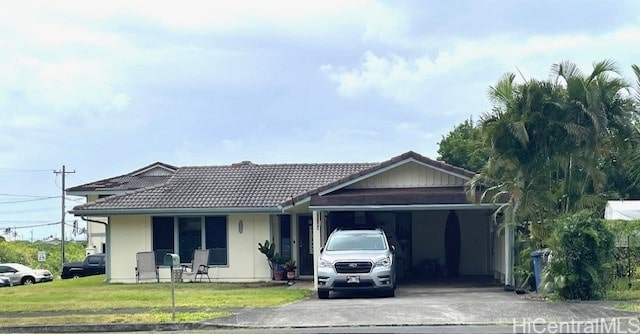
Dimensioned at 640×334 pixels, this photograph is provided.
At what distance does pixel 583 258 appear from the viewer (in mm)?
18797

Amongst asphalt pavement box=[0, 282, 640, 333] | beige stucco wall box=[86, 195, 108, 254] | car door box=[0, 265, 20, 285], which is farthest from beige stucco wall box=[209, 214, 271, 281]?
beige stucco wall box=[86, 195, 108, 254]

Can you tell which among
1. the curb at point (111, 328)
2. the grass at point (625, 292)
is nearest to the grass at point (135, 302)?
the curb at point (111, 328)

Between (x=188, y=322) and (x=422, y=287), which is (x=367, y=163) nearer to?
(x=422, y=287)

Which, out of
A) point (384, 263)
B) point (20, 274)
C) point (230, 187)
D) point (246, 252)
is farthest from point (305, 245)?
point (20, 274)

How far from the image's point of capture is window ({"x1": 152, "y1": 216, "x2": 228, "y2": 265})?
28797mm

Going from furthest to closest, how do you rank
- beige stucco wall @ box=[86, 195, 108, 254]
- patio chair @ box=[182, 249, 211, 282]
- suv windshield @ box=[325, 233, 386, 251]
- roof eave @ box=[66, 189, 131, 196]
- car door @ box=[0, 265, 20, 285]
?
1. beige stucco wall @ box=[86, 195, 108, 254]
2. car door @ box=[0, 265, 20, 285]
3. roof eave @ box=[66, 189, 131, 196]
4. patio chair @ box=[182, 249, 211, 282]
5. suv windshield @ box=[325, 233, 386, 251]

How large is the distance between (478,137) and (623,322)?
9.09 meters

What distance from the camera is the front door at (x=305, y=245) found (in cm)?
2917

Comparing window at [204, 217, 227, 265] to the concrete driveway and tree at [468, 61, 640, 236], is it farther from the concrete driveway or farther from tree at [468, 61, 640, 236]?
tree at [468, 61, 640, 236]

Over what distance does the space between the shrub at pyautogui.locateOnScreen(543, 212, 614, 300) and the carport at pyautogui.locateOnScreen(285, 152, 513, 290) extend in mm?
3954

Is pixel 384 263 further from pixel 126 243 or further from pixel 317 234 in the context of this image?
pixel 126 243

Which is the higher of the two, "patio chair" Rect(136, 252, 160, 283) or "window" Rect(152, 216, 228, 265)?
"window" Rect(152, 216, 228, 265)

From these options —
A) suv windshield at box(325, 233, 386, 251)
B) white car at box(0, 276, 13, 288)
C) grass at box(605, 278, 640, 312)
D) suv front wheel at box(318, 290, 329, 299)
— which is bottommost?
white car at box(0, 276, 13, 288)

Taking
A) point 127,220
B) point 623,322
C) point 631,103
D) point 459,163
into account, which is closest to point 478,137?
point 631,103
